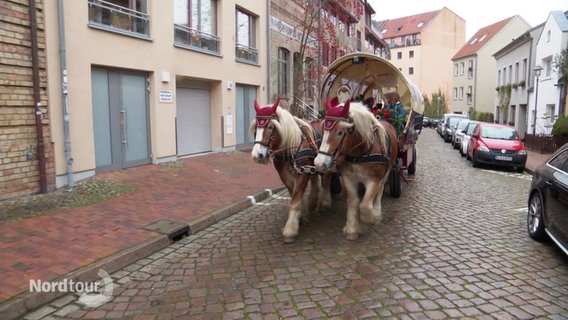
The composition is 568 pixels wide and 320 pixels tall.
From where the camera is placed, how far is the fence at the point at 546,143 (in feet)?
57.3

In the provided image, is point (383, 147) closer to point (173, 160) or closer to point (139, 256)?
point (139, 256)

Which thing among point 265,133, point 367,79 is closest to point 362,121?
point 265,133

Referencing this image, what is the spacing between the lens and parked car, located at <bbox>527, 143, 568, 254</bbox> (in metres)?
4.66

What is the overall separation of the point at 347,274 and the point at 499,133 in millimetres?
12652

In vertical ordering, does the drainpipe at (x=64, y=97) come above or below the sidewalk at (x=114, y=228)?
above

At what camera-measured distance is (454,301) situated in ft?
12.4

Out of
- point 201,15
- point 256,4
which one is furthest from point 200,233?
point 256,4

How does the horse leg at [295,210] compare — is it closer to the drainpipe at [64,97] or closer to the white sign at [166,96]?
the drainpipe at [64,97]

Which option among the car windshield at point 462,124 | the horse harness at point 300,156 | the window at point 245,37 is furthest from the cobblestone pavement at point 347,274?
the car windshield at point 462,124

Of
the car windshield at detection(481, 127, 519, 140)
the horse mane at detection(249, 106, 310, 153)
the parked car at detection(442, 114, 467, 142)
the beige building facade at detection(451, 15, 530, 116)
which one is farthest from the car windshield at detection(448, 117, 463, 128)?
the horse mane at detection(249, 106, 310, 153)

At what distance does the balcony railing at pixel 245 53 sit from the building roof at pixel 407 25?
55.8 m

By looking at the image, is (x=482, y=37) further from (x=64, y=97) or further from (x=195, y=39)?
(x=64, y=97)

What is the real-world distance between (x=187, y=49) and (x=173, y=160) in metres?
3.47

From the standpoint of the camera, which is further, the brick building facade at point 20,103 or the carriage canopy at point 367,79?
the carriage canopy at point 367,79
